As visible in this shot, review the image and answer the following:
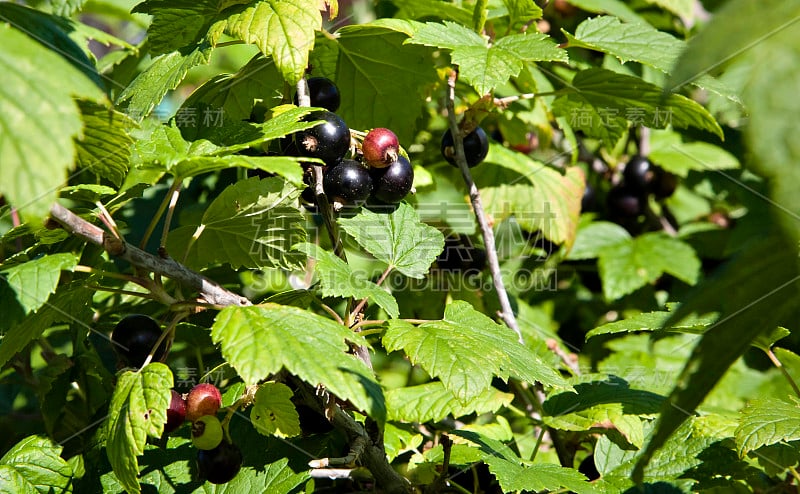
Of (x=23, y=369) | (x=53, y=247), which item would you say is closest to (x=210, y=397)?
(x=53, y=247)

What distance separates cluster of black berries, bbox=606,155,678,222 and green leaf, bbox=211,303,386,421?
200cm

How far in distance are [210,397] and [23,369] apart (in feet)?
2.74

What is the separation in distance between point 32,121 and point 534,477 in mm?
1027

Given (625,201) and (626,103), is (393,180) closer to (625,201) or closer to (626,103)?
(626,103)

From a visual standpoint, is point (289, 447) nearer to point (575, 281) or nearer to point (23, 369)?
point (23, 369)

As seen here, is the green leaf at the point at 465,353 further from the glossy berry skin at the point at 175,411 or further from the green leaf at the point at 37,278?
the green leaf at the point at 37,278

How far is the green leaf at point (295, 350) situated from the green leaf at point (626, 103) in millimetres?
1070

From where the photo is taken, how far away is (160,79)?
1407mm

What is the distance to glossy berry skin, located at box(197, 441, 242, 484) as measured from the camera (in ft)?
4.21

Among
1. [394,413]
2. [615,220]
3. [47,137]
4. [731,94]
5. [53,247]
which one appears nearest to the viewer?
[47,137]

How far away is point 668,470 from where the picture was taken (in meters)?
1.47

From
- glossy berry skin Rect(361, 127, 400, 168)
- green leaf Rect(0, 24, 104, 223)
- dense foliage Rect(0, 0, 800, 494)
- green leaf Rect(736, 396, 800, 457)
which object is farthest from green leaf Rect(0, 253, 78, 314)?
green leaf Rect(736, 396, 800, 457)

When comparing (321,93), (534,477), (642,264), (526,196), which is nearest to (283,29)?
(321,93)

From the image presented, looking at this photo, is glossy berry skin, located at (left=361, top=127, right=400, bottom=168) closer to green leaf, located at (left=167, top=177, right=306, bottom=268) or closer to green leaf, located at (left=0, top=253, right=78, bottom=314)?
green leaf, located at (left=167, top=177, right=306, bottom=268)
